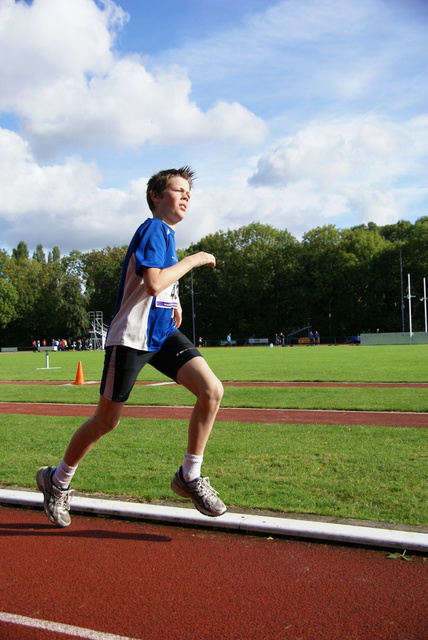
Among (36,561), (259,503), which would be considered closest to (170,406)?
(259,503)

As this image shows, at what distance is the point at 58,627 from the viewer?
2.58 m

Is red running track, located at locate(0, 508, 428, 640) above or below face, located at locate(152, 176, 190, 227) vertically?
below

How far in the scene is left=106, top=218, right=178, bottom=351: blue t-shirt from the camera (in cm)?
362

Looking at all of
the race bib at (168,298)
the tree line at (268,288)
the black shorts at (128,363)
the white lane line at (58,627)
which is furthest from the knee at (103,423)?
the tree line at (268,288)

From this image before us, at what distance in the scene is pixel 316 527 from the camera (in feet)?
11.7

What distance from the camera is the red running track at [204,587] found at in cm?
253

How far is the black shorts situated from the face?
0.83 m

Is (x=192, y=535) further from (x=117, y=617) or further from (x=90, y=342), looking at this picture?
(x=90, y=342)

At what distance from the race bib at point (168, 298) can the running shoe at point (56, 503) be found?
143 cm

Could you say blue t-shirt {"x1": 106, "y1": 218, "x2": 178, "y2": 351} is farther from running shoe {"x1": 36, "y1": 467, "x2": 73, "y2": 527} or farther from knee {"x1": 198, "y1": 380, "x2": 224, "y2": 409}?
running shoe {"x1": 36, "y1": 467, "x2": 73, "y2": 527}

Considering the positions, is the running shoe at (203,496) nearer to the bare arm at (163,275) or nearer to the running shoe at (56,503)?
the running shoe at (56,503)

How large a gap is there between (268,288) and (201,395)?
3108 inches

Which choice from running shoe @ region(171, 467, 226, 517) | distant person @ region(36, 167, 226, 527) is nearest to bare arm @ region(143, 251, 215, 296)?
distant person @ region(36, 167, 226, 527)

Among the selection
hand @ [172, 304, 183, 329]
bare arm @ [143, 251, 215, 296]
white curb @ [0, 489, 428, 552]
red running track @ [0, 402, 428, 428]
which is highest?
bare arm @ [143, 251, 215, 296]
